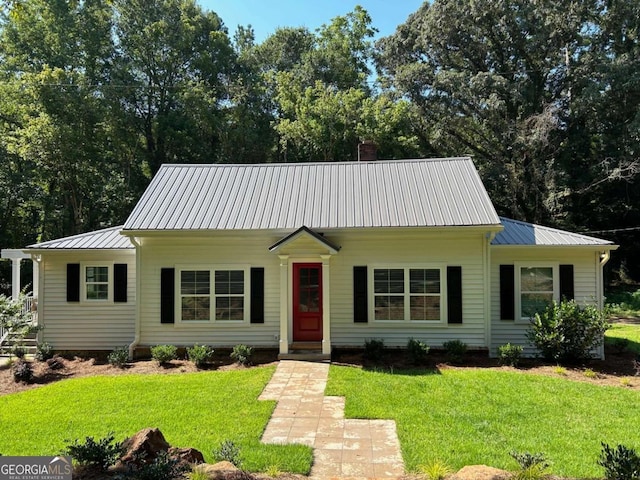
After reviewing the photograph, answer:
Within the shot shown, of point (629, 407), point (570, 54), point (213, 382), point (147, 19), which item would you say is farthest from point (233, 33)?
point (629, 407)

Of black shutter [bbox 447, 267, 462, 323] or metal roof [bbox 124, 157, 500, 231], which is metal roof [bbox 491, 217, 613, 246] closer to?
metal roof [bbox 124, 157, 500, 231]

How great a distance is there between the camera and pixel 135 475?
341 cm

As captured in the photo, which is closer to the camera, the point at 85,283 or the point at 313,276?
the point at 313,276

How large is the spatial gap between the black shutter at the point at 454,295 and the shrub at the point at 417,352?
3.78 feet

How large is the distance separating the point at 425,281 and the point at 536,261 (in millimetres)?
2959

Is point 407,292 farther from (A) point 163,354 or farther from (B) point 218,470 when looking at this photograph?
(B) point 218,470

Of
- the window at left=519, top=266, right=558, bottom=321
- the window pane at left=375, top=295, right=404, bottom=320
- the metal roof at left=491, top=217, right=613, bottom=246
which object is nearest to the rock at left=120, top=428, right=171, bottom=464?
the window pane at left=375, top=295, right=404, bottom=320

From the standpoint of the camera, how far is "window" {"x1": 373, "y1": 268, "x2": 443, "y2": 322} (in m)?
10.6

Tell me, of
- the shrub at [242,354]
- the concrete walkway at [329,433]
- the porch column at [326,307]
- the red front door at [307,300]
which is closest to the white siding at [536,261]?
the porch column at [326,307]

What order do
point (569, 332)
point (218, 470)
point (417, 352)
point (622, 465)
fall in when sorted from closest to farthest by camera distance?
point (622, 465) < point (218, 470) < point (569, 332) < point (417, 352)

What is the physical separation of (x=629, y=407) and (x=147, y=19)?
32.3 metres

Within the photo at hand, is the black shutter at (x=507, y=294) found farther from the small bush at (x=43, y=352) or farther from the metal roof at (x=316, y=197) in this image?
the small bush at (x=43, y=352)

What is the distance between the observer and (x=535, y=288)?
10844 mm

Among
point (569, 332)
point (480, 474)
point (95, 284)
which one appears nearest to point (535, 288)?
point (569, 332)
